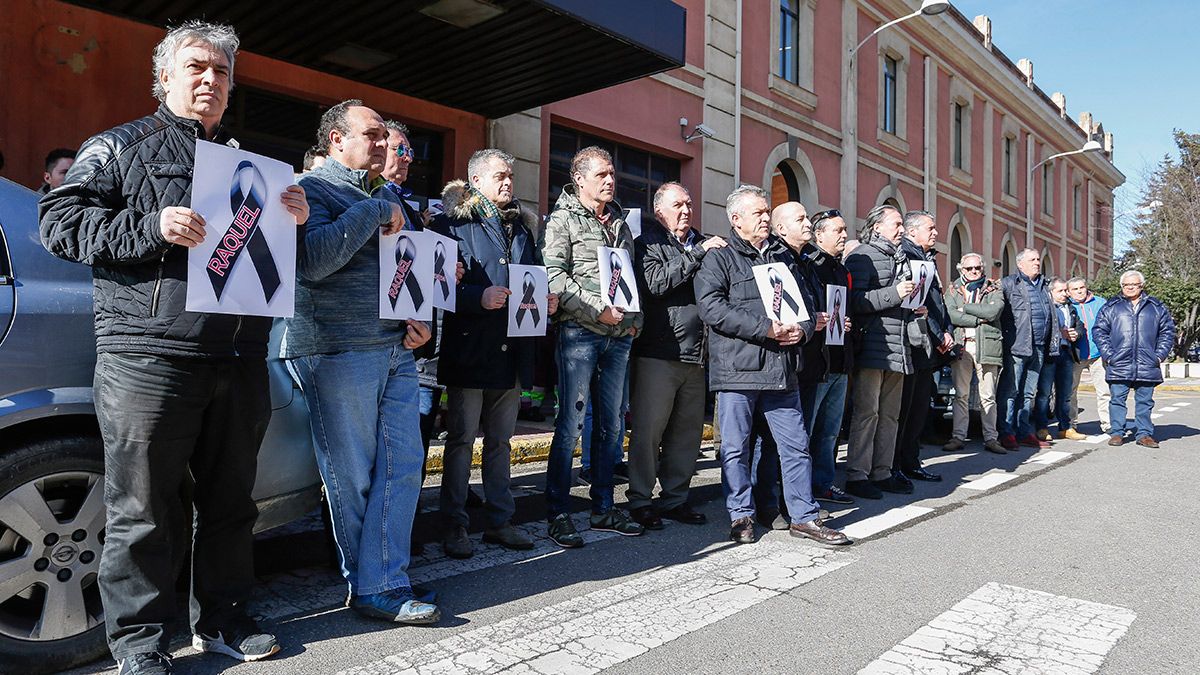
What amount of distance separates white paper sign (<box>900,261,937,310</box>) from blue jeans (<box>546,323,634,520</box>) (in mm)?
2399

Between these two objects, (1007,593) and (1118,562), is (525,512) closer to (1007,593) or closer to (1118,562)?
(1007,593)

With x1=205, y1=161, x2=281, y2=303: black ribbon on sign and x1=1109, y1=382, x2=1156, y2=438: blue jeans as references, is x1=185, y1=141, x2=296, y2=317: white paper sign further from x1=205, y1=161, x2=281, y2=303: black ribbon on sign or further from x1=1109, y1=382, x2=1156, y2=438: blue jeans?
x1=1109, y1=382, x2=1156, y2=438: blue jeans

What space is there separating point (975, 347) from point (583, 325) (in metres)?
5.43

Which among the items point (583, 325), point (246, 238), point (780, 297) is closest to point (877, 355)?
point (780, 297)

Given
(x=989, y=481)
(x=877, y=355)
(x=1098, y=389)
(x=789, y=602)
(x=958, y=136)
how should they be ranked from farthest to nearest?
(x=958, y=136)
(x=1098, y=389)
(x=989, y=481)
(x=877, y=355)
(x=789, y=602)

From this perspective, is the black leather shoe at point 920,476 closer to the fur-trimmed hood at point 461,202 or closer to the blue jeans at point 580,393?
the blue jeans at point 580,393

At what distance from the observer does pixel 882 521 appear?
5.12 m

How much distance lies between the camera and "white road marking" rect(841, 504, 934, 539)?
482 centimetres

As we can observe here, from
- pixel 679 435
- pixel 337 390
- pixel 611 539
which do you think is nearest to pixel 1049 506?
pixel 679 435

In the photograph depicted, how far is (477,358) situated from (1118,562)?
355 centimetres

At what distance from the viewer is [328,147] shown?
10.7ft

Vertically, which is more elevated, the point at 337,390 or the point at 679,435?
the point at 337,390

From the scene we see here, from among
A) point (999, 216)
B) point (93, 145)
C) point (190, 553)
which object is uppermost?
point (999, 216)

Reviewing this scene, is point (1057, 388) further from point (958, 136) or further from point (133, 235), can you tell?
point (958, 136)
